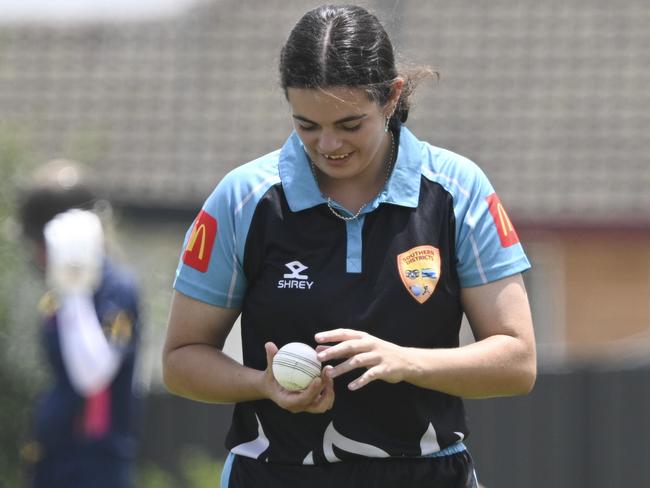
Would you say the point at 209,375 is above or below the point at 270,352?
below

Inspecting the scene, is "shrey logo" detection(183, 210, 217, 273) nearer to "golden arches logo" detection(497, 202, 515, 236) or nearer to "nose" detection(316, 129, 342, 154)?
"nose" detection(316, 129, 342, 154)

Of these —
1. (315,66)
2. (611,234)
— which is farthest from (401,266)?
(611,234)

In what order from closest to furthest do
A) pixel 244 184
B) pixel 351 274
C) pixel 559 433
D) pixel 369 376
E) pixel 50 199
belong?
pixel 369 376, pixel 351 274, pixel 244 184, pixel 50 199, pixel 559 433

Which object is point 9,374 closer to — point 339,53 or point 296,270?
point 296,270

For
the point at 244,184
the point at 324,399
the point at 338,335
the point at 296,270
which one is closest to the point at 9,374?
the point at 244,184

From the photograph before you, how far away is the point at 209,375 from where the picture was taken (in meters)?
3.50

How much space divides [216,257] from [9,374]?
553cm

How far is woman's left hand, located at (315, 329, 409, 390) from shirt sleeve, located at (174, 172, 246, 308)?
378 millimetres

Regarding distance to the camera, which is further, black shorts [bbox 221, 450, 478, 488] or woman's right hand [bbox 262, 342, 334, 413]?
black shorts [bbox 221, 450, 478, 488]

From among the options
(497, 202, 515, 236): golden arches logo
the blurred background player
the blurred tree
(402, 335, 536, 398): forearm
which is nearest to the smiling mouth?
(497, 202, 515, 236): golden arches logo

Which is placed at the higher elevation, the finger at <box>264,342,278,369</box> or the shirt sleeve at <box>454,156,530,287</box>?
the shirt sleeve at <box>454,156,530,287</box>

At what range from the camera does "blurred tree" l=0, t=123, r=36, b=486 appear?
8.59 meters

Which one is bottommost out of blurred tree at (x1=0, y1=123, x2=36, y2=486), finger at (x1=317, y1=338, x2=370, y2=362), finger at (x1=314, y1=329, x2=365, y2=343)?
blurred tree at (x1=0, y1=123, x2=36, y2=486)

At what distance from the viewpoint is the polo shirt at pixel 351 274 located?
3404 mm
